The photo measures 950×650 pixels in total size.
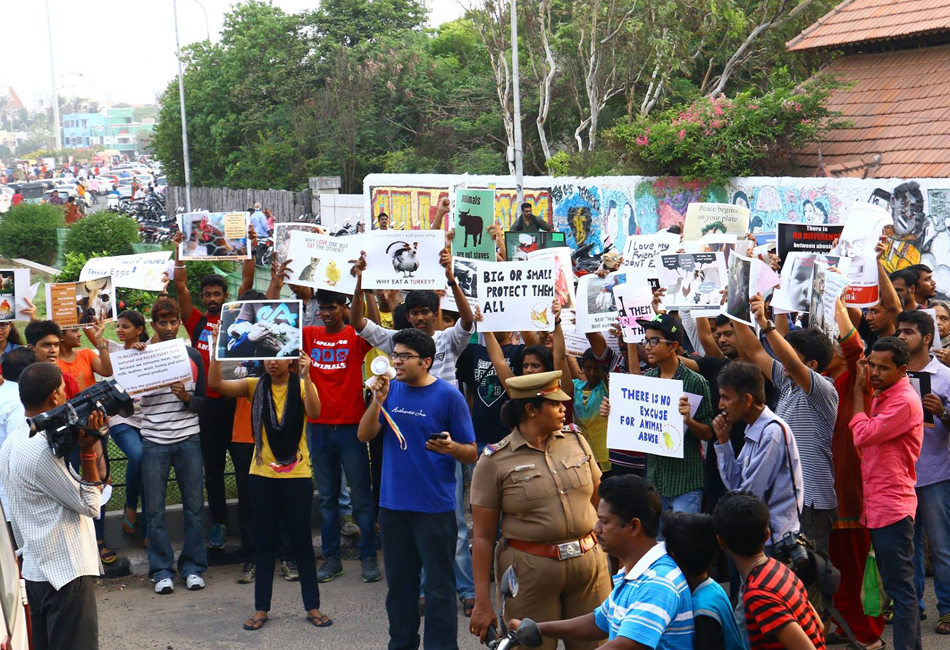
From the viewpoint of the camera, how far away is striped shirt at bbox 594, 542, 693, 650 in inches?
152

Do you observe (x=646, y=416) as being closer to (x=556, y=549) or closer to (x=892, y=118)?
(x=556, y=549)

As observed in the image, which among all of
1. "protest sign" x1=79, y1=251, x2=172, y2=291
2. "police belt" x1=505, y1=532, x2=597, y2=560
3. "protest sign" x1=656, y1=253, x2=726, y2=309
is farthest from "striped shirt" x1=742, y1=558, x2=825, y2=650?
"protest sign" x1=79, y1=251, x2=172, y2=291

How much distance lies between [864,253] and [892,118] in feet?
35.4

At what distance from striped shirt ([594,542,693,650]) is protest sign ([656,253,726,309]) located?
3.62 metres

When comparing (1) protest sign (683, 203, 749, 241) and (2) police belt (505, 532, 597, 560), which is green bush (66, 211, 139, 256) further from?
(2) police belt (505, 532, 597, 560)

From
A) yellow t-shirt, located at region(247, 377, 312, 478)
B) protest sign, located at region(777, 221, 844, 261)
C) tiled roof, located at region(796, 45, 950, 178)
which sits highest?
tiled roof, located at region(796, 45, 950, 178)

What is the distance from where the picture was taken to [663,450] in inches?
261

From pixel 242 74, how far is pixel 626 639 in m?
41.0

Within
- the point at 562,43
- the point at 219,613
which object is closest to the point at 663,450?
the point at 219,613

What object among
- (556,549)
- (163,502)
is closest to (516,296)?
(556,549)

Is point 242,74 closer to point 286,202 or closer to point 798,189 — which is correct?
point 286,202

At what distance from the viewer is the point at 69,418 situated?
5148 mm

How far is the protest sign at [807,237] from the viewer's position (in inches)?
316

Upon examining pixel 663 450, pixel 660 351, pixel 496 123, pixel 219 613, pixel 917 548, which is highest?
pixel 496 123
